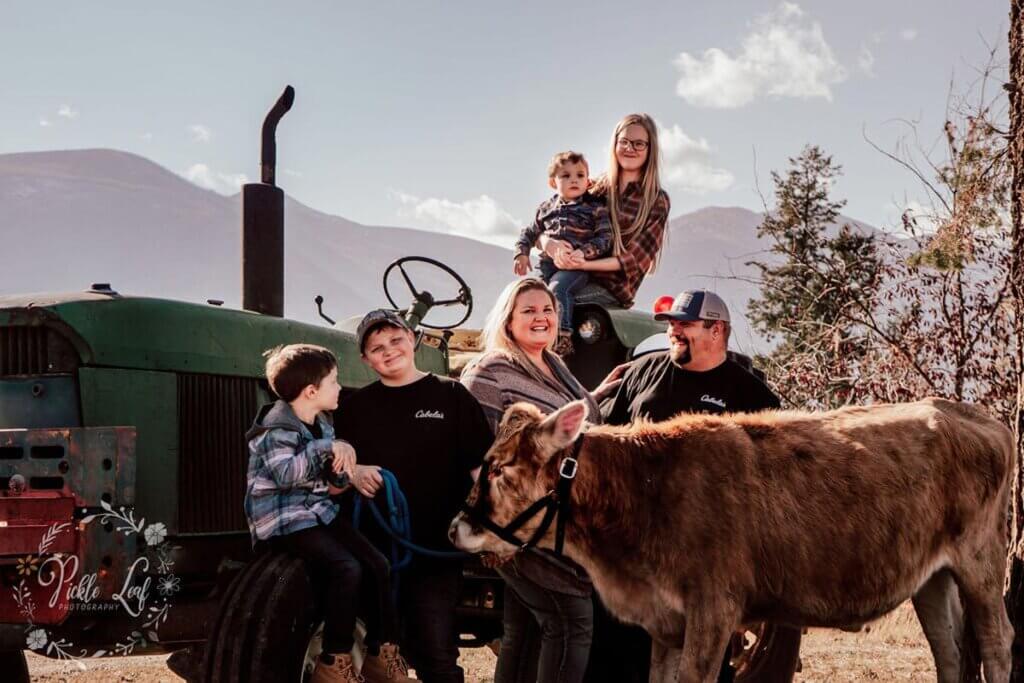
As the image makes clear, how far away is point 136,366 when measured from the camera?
558cm

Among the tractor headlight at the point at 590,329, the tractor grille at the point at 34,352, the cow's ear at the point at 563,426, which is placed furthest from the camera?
the tractor headlight at the point at 590,329

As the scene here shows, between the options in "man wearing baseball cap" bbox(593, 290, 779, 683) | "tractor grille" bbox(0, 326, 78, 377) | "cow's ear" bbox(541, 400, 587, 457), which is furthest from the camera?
"tractor grille" bbox(0, 326, 78, 377)

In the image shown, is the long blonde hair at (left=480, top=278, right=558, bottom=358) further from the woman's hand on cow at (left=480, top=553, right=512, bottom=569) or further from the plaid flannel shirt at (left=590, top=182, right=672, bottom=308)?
the plaid flannel shirt at (left=590, top=182, right=672, bottom=308)

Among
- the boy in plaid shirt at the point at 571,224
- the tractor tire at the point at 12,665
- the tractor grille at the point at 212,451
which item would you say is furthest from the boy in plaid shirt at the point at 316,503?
the tractor tire at the point at 12,665

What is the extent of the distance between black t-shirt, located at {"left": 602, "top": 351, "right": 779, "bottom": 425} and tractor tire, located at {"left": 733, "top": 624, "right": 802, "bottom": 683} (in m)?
1.62

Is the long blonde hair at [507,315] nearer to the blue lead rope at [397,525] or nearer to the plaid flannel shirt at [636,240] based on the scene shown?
the blue lead rope at [397,525]

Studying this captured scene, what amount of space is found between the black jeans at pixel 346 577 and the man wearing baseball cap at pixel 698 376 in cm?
135

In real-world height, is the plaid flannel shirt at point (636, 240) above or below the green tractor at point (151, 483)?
above

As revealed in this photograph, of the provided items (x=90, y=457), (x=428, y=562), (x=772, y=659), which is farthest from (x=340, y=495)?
(x=772, y=659)

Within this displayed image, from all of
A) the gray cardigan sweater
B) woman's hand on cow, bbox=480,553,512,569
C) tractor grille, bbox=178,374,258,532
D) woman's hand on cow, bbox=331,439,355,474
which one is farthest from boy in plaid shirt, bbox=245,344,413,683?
tractor grille, bbox=178,374,258,532

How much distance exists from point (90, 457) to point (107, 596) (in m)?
0.64

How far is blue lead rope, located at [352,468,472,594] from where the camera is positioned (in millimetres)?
4453

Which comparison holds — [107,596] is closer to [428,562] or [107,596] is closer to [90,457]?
[90,457]

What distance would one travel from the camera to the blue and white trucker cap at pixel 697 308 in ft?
16.1
